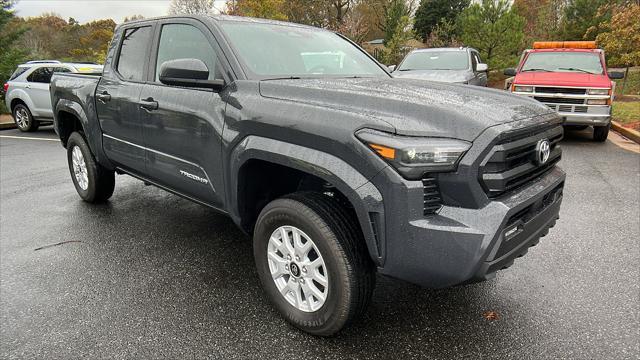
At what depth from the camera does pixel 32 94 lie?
1054 centimetres

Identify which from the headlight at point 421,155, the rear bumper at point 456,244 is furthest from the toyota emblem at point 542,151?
the headlight at point 421,155

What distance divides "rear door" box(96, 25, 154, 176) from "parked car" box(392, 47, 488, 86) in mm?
6445

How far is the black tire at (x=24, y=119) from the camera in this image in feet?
35.6

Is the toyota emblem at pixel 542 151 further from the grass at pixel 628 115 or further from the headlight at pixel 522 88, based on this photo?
the grass at pixel 628 115

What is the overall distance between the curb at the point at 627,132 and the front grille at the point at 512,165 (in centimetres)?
772

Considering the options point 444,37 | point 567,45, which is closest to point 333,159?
point 567,45

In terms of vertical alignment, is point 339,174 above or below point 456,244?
above

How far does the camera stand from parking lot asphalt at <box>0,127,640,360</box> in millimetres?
2438

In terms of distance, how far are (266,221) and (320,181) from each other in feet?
1.35

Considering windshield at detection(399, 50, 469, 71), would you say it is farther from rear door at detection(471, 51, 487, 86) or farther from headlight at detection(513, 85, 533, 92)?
headlight at detection(513, 85, 533, 92)

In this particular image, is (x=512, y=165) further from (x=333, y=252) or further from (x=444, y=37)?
(x=444, y=37)

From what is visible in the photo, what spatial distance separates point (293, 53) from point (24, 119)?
10.6m

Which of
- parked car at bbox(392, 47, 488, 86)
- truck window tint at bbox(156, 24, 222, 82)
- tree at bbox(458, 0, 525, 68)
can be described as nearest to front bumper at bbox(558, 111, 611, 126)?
parked car at bbox(392, 47, 488, 86)

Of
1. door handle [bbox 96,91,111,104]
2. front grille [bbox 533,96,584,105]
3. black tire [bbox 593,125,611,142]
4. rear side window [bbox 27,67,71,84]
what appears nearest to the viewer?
door handle [bbox 96,91,111,104]
